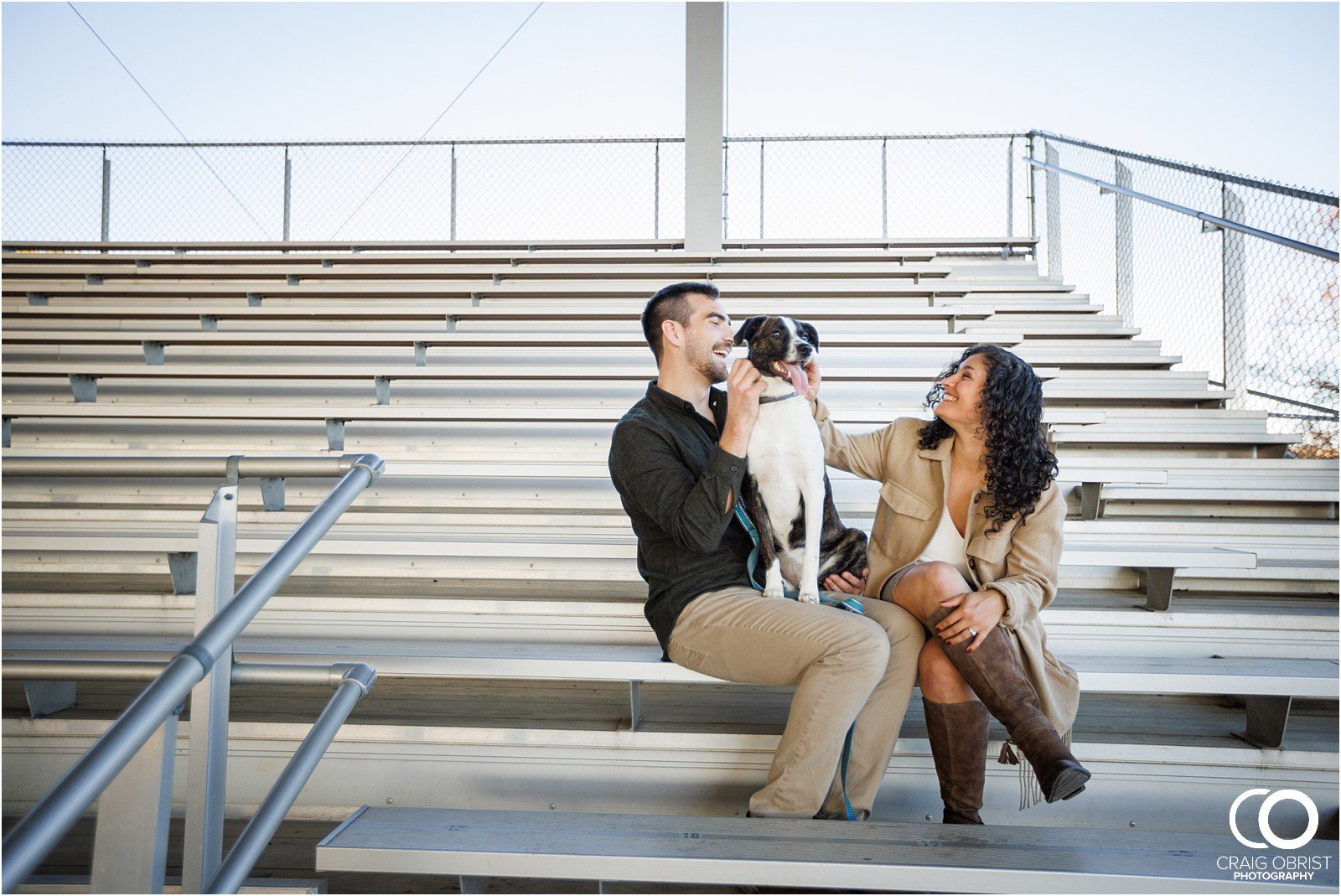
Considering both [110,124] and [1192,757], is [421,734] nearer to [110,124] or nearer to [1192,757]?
[1192,757]

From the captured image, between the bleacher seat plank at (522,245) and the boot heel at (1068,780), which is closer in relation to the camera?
the boot heel at (1068,780)

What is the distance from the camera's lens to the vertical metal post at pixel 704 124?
18.1 feet

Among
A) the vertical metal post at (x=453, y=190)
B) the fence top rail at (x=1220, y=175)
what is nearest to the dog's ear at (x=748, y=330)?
the fence top rail at (x=1220, y=175)

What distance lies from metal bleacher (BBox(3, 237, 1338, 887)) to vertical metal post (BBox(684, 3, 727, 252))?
0.60 meters

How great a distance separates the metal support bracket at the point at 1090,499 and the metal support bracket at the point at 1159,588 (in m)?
0.46

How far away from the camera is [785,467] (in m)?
1.87

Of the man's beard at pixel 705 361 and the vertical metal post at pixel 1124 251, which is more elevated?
the vertical metal post at pixel 1124 251

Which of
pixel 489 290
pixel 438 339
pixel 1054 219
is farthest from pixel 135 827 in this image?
pixel 1054 219

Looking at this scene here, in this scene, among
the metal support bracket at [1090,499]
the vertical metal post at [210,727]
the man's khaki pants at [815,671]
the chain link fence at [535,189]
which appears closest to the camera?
the vertical metal post at [210,727]

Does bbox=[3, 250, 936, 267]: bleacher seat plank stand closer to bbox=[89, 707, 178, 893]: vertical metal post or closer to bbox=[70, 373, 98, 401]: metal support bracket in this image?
bbox=[70, 373, 98, 401]: metal support bracket

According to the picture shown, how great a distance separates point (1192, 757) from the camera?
1945 millimetres

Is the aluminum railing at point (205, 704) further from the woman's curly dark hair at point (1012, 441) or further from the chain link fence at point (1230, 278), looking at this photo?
the chain link fence at point (1230, 278)

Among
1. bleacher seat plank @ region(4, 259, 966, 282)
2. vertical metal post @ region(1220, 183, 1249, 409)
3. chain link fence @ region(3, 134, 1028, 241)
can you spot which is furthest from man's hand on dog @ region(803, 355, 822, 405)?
chain link fence @ region(3, 134, 1028, 241)

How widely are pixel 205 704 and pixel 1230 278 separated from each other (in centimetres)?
448
